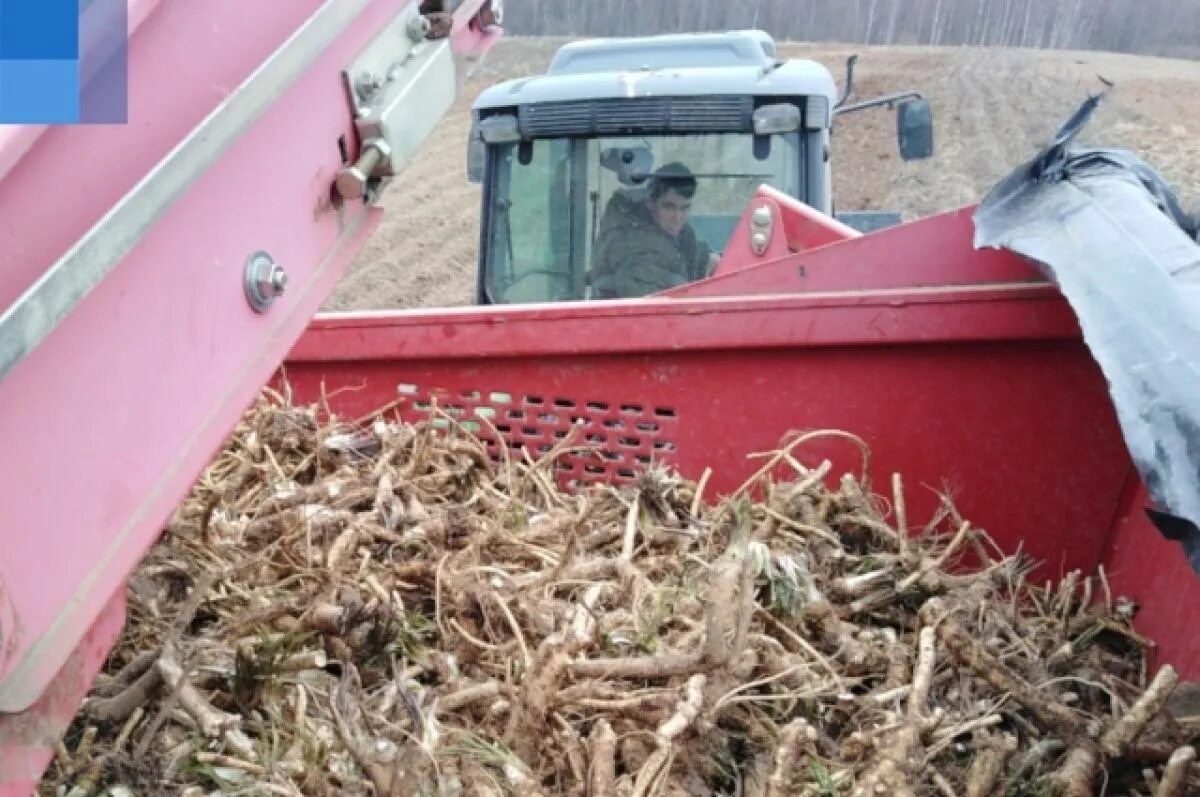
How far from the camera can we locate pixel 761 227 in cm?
325

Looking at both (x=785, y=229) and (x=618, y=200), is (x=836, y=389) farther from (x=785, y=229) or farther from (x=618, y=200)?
(x=618, y=200)

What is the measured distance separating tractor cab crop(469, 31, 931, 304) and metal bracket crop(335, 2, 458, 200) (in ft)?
7.54

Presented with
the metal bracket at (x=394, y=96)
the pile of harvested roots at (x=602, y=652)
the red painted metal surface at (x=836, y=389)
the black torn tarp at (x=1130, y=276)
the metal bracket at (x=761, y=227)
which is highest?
the metal bracket at (x=394, y=96)

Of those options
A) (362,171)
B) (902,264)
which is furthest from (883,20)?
(362,171)

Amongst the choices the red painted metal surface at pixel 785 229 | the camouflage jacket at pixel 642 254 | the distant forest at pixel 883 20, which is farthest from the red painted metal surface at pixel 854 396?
the distant forest at pixel 883 20

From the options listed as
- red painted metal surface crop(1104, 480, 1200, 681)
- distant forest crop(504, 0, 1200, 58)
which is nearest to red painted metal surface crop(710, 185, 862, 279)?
red painted metal surface crop(1104, 480, 1200, 681)

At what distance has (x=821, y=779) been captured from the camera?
1802mm

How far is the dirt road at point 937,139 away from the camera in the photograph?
37.6 ft

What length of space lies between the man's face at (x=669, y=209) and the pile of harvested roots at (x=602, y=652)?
1.48 metres

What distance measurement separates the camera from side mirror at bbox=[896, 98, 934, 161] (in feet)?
14.3

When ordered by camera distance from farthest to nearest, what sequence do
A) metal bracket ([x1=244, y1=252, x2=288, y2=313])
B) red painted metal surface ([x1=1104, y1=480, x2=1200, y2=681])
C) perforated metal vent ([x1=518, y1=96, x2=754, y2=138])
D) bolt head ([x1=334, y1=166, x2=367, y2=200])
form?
perforated metal vent ([x1=518, y1=96, x2=754, y2=138]) < red painted metal surface ([x1=1104, y1=480, x2=1200, y2=681]) < bolt head ([x1=334, y1=166, x2=367, y2=200]) < metal bracket ([x1=244, y1=252, x2=288, y2=313])

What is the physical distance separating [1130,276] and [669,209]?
2088 mm

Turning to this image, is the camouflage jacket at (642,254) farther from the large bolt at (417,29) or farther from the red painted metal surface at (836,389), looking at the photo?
the large bolt at (417,29)

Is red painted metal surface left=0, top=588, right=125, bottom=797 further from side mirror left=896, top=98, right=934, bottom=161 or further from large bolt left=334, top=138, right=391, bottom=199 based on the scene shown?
side mirror left=896, top=98, right=934, bottom=161
